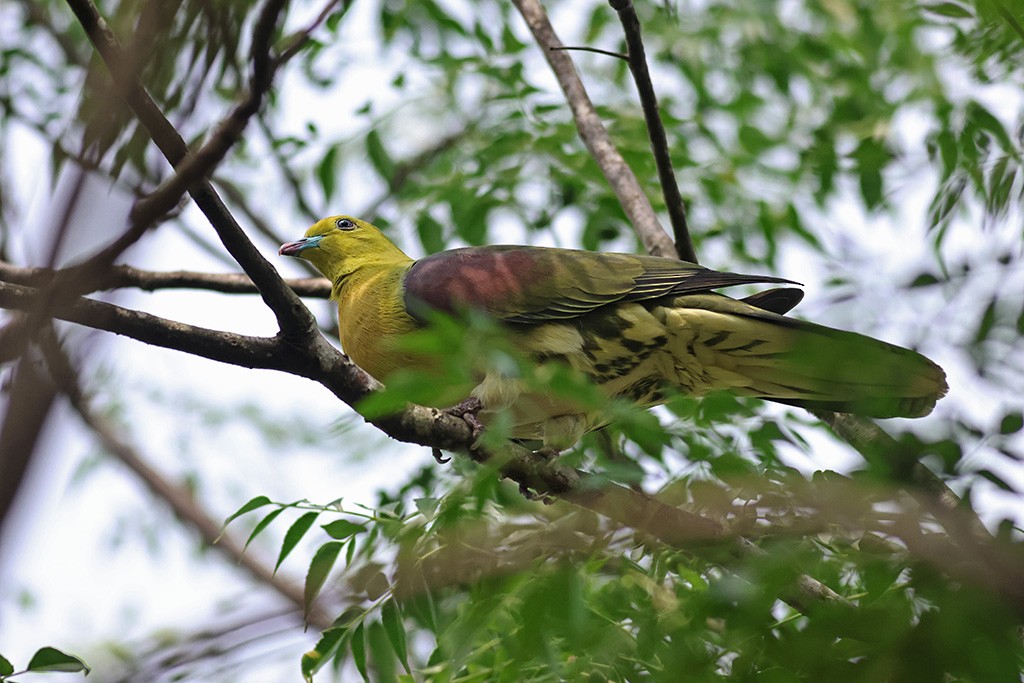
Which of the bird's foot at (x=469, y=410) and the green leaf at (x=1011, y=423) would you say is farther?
the bird's foot at (x=469, y=410)

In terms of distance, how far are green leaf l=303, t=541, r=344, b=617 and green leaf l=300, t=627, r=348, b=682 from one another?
11 centimetres

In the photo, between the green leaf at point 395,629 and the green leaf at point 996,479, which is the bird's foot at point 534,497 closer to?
the green leaf at point 395,629

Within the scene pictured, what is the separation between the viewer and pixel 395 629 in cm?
248

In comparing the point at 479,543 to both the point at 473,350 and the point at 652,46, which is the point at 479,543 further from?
the point at 652,46

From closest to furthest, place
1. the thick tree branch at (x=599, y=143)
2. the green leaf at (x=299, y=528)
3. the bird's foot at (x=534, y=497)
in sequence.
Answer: the green leaf at (x=299, y=528)
the bird's foot at (x=534, y=497)
the thick tree branch at (x=599, y=143)

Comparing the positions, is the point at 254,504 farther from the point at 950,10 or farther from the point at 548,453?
the point at 950,10

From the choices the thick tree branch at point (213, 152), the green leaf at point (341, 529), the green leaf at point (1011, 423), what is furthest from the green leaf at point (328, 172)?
the green leaf at point (1011, 423)

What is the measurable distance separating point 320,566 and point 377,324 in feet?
4.35

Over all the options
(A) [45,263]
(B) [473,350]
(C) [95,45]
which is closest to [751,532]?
(B) [473,350]

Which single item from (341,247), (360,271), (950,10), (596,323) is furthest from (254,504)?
(950,10)

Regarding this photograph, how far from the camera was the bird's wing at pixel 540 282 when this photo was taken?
143 inches

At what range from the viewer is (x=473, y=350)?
6.15 feet

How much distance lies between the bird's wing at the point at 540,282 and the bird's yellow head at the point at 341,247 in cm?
73

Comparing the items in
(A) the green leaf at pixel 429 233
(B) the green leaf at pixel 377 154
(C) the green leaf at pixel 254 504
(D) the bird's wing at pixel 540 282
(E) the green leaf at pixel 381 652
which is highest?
(B) the green leaf at pixel 377 154
